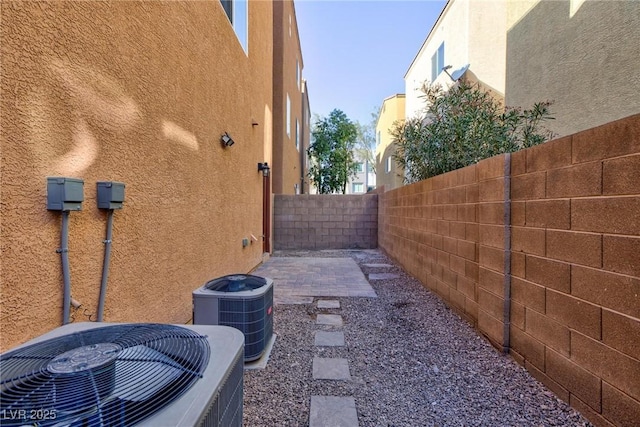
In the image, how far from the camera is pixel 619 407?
168cm

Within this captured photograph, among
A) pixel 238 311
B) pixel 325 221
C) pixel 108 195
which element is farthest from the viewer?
pixel 325 221

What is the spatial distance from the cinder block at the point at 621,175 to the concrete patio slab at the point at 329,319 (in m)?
2.62

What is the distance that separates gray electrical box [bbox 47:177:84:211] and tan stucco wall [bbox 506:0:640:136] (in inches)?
266

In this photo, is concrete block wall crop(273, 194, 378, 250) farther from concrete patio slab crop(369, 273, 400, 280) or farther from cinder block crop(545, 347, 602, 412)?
cinder block crop(545, 347, 602, 412)

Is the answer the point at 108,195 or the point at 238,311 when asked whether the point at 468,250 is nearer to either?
the point at 238,311

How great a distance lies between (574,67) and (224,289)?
276 inches

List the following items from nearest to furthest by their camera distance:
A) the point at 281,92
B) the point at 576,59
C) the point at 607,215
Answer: the point at 607,215 < the point at 576,59 < the point at 281,92

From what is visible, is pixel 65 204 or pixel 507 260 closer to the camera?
pixel 65 204

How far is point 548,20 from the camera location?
6504mm

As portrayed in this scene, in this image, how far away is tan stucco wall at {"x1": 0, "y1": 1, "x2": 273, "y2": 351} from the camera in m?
1.53

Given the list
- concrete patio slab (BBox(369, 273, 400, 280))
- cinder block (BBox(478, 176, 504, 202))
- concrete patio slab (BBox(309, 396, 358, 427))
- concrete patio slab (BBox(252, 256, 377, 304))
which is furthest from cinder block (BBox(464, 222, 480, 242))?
concrete patio slab (BBox(369, 273, 400, 280))

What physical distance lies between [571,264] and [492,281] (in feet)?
2.99

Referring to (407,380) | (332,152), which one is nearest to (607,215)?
(407,380)

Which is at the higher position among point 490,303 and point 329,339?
point 490,303
